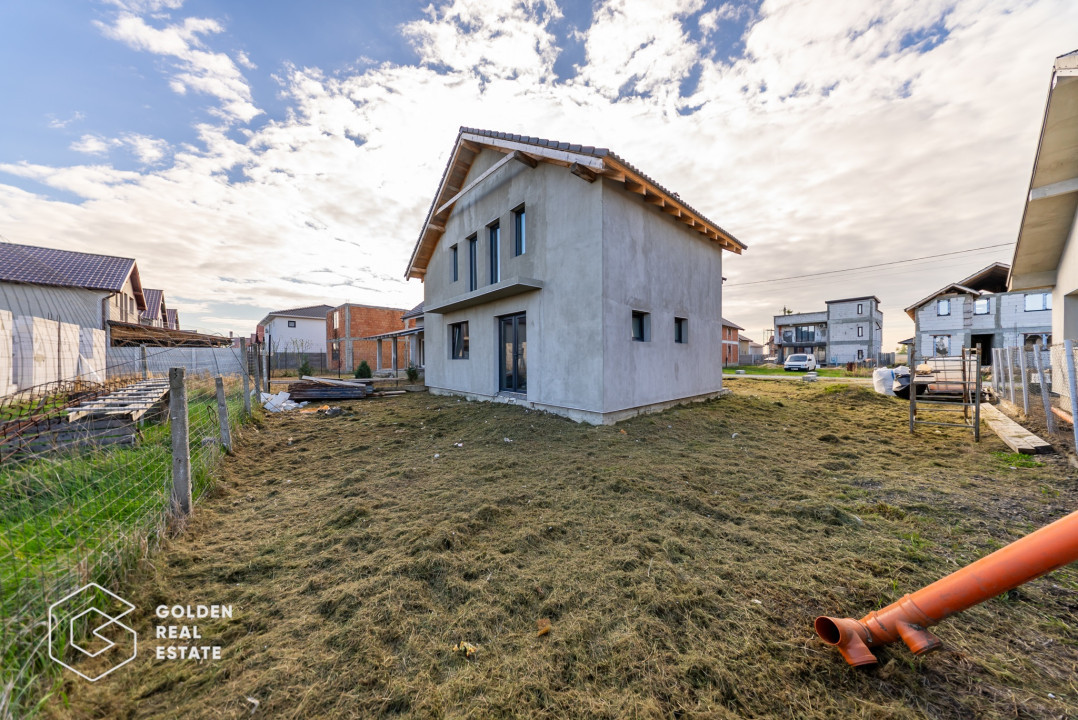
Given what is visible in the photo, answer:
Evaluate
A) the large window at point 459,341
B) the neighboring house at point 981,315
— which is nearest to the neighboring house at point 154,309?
the large window at point 459,341

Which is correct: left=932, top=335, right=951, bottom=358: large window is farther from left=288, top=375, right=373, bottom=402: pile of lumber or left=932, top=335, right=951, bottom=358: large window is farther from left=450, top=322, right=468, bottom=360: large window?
left=288, top=375, right=373, bottom=402: pile of lumber

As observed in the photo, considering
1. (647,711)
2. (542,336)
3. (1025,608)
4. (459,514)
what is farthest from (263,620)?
(542,336)

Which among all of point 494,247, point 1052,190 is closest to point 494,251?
point 494,247

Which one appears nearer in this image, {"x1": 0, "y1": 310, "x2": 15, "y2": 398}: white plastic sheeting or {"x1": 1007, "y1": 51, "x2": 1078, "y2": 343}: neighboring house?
{"x1": 1007, "y1": 51, "x2": 1078, "y2": 343}: neighboring house

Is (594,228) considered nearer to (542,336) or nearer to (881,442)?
(542,336)

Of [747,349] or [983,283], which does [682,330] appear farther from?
[747,349]

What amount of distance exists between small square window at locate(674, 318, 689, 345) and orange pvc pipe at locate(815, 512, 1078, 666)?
28.7 ft

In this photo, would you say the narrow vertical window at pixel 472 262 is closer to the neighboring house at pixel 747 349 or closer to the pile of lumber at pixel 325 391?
the pile of lumber at pixel 325 391

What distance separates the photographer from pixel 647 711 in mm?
1625

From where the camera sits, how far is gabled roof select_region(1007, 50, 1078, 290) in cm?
498

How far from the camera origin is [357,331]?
101ft

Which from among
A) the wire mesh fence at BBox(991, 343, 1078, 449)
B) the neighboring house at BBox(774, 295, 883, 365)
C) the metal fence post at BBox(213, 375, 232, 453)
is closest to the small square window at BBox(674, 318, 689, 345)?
the wire mesh fence at BBox(991, 343, 1078, 449)

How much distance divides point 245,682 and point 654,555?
2.52 meters

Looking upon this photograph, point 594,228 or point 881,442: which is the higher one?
point 594,228
